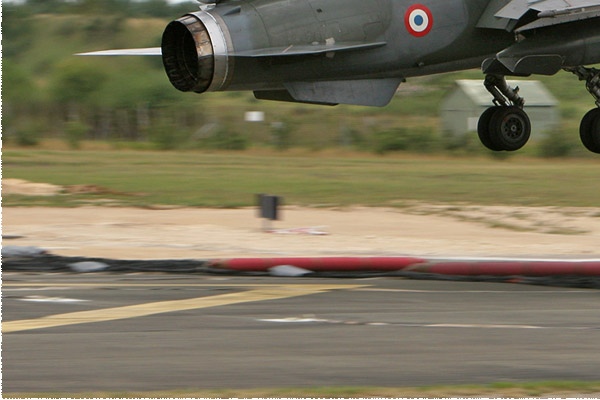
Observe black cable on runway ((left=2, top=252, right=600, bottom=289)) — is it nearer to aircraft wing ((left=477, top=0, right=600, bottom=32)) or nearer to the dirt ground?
the dirt ground

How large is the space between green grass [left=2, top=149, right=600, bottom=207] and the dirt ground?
1.76 meters

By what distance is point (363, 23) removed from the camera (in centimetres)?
1588

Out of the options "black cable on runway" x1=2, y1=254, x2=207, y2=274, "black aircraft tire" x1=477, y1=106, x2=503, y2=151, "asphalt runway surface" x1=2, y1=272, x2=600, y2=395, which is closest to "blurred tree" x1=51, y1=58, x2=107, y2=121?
"black aircraft tire" x1=477, y1=106, x2=503, y2=151

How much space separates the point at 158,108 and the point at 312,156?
7.41 m

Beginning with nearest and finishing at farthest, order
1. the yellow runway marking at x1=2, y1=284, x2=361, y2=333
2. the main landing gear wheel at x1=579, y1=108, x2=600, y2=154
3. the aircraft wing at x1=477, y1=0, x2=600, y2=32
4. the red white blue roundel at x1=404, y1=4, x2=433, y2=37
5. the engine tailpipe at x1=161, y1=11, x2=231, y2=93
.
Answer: the yellow runway marking at x1=2, y1=284, x2=361, y2=333
the engine tailpipe at x1=161, y1=11, x2=231, y2=93
the aircraft wing at x1=477, y1=0, x2=600, y2=32
the red white blue roundel at x1=404, y1=4, x2=433, y2=37
the main landing gear wheel at x1=579, y1=108, x2=600, y2=154

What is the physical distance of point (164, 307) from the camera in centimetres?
1176

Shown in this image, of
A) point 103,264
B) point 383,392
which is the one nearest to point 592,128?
point 103,264

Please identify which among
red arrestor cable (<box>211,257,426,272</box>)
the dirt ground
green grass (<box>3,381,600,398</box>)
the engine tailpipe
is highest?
the engine tailpipe

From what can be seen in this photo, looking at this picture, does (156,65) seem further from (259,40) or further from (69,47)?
(259,40)

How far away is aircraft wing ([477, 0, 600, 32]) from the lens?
16.2 m

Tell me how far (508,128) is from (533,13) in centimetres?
320

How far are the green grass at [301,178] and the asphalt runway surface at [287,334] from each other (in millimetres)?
14922

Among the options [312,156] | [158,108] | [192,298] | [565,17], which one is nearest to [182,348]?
[192,298]

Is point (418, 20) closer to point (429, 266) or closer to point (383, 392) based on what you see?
point (429, 266)
